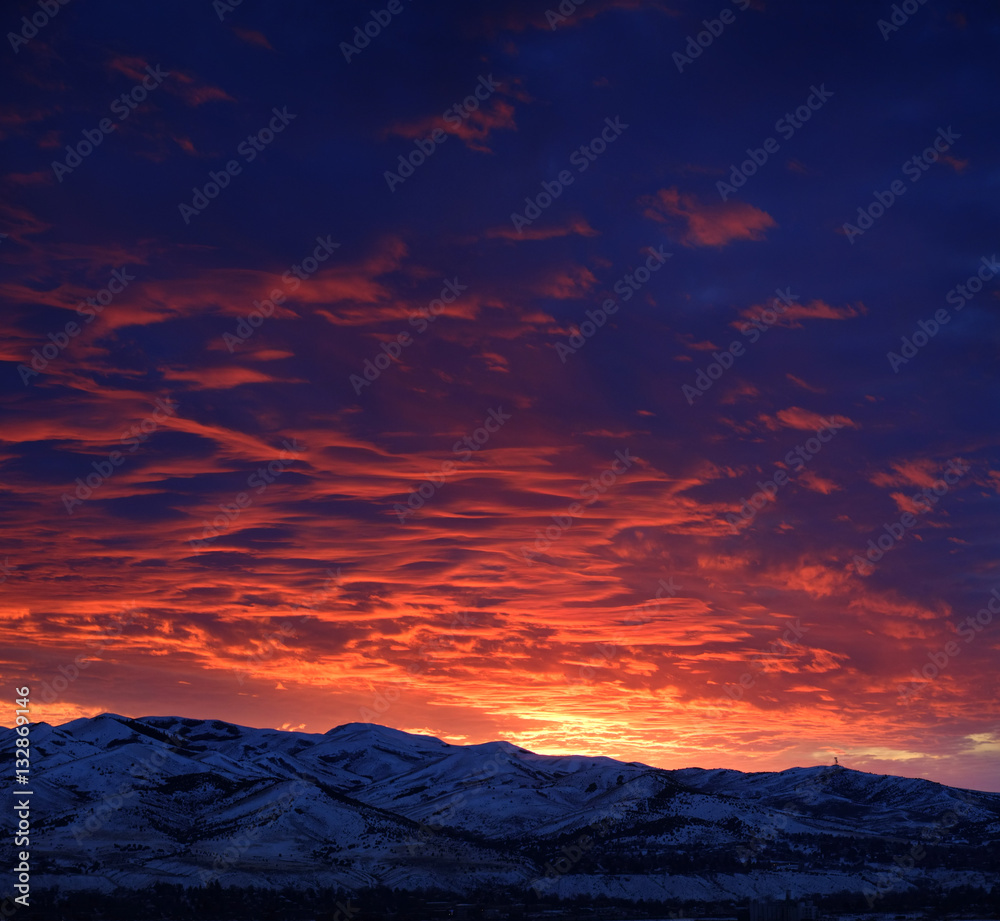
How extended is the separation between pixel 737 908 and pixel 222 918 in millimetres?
76601

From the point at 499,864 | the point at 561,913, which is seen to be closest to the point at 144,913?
the point at 561,913

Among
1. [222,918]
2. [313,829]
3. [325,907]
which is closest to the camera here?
[222,918]

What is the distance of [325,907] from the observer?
493 ft

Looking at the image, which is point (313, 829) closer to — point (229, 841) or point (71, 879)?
point (229, 841)

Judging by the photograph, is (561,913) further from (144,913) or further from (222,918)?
(144,913)

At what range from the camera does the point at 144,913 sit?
14112 centimetres

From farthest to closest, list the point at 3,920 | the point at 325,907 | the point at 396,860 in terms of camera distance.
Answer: the point at 396,860
the point at 325,907
the point at 3,920

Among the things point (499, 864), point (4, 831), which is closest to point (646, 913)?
point (499, 864)

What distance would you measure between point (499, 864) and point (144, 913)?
70.6 metres

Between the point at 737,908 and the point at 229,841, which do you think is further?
the point at 229,841

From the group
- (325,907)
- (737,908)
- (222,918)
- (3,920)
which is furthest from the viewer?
(737,908)

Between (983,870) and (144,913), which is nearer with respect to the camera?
(144,913)

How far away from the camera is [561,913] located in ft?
499

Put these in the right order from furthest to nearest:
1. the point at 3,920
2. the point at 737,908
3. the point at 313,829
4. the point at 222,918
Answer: the point at 313,829, the point at 737,908, the point at 222,918, the point at 3,920
